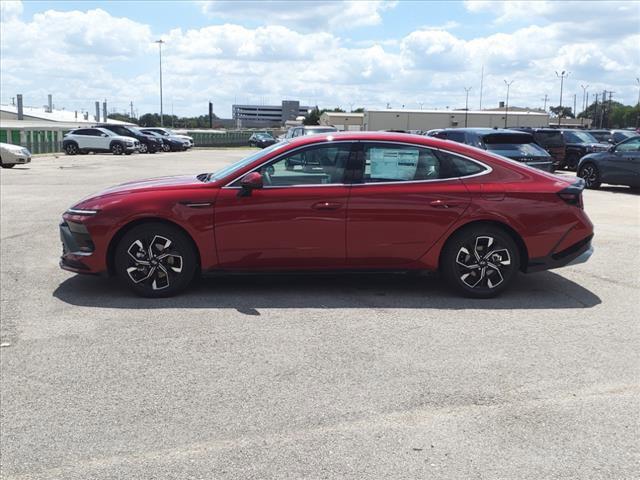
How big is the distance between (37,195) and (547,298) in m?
12.7

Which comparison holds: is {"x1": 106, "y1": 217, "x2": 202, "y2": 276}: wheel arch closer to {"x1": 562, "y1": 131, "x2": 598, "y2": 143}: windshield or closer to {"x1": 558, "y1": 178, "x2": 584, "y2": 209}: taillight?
{"x1": 558, "y1": 178, "x2": 584, "y2": 209}: taillight

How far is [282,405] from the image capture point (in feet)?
13.3

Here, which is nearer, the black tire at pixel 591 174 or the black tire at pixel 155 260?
the black tire at pixel 155 260

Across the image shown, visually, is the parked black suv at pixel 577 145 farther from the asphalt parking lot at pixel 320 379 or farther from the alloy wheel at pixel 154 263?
the alloy wheel at pixel 154 263

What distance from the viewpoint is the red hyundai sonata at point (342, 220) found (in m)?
6.23

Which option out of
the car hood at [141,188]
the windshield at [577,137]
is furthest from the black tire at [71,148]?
the car hood at [141,188]

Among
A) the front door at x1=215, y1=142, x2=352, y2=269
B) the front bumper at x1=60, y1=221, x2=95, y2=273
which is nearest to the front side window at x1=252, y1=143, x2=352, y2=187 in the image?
the front door at x1=215, y1=142, x2=352, y2=269

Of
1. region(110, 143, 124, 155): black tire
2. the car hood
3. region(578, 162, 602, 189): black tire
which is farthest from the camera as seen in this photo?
region(110, 143, 124, 155): black tire

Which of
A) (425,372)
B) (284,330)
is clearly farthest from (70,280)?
(425,372)

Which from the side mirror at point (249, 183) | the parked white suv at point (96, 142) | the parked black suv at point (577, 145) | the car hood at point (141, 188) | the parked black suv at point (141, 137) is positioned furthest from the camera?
the parked black suv at point (141, 137)

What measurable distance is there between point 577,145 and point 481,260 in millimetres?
19243

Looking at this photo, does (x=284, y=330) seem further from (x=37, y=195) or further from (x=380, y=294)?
(x=37, y=195)

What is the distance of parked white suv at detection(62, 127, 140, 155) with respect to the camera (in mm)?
40531

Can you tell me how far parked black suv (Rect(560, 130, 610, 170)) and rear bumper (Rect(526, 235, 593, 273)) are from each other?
59.0 ft
